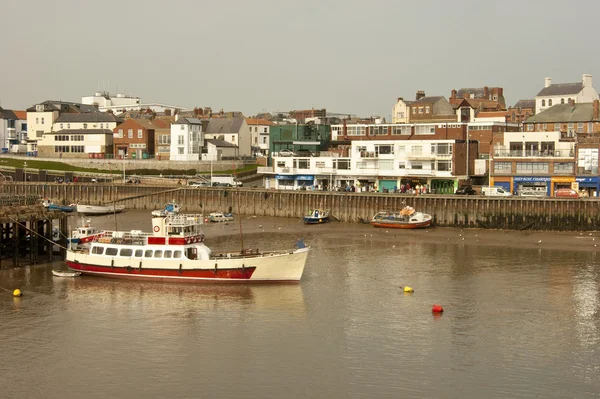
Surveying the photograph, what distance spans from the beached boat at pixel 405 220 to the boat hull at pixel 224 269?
28.1 m

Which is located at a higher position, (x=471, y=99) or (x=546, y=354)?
(x=471, y=99)

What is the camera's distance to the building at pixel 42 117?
132m

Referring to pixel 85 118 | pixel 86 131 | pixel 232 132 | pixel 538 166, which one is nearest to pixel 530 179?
pixel 538 166

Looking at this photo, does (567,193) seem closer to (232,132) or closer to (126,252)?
(126,252)

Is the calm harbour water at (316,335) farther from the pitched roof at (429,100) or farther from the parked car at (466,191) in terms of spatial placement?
the pitched roof at (429,100)

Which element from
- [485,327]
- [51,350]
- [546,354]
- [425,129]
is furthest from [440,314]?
[425,129]

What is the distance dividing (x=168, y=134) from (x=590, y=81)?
2462 inches

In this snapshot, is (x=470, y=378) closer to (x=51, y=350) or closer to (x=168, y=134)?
(x=51, y=350)

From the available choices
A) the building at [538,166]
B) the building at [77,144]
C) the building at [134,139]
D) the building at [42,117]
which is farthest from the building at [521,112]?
the building at [42,117]

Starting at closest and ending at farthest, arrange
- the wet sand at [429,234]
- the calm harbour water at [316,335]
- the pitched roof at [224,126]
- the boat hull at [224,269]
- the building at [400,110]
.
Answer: the calm harbour water at [316,335]
the boat hull at [224,269]
the wet sand at [429,234]
the building at [400,110]
the pitched roof at [224,126]

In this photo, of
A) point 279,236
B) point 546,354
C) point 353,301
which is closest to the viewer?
point 546,354

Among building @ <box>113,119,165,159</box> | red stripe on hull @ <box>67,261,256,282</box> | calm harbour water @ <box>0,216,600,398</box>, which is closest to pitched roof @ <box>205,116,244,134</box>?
building @ <box>113,119,165,159</box>

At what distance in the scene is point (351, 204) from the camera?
82.1 m

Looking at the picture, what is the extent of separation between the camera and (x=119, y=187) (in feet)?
314
